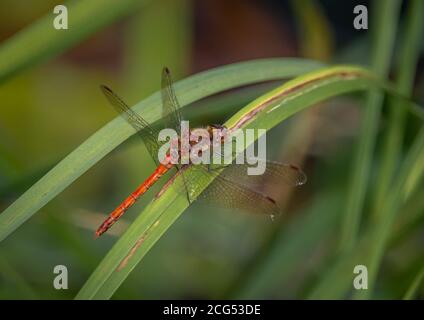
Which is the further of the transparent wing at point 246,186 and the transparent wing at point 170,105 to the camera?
the transparent wing at point 246,186

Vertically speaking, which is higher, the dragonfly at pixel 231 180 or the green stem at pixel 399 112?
the green stem at pixel 399 112

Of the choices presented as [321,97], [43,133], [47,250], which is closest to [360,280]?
[321,97]

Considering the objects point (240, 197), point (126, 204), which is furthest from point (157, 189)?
point (240, 197)

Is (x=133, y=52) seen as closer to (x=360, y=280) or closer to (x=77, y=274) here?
(x=77, y=274)

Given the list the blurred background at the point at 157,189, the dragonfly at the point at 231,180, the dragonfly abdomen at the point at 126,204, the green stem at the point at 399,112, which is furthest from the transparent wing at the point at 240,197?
the green stem at the point at 399,112

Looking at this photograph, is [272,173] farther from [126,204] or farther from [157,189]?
[157,189]

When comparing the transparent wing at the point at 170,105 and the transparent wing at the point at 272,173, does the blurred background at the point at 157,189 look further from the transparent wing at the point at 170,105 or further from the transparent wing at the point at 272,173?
the transparent wing at the point at 272,173

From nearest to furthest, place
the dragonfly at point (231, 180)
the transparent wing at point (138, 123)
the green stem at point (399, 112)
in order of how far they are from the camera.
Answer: the transparent wing at point (138, 123) → the dragonfly at point (231, 180) → the green stem at point (399, 112)
